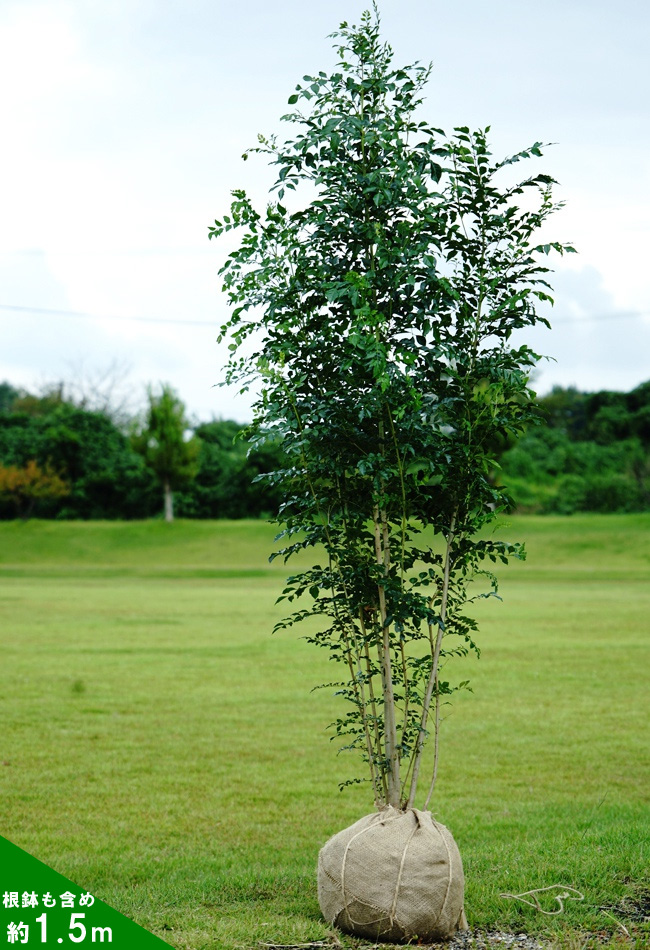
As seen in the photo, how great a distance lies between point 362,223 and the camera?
511 centimetres

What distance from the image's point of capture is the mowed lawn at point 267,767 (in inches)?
219

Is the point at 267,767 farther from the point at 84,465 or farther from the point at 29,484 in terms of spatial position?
the point at 84,465

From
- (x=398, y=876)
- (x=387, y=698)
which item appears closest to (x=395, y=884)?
(x=398, y=876)

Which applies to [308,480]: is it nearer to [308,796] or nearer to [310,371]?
[310,371]

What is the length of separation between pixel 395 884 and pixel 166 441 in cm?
4405

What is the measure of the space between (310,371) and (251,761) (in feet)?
18.0

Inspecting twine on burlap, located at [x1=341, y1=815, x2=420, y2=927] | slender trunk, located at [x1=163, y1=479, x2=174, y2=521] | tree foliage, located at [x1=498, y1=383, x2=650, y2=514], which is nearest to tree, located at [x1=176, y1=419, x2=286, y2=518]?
slender trunk, located at [x1=163, y1=479, x2=174, y2=521]

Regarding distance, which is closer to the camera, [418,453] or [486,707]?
[418,453]

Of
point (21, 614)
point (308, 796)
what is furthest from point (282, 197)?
point (21, 614)

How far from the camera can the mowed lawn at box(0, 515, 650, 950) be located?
5.55 meters

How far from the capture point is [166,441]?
4797cm

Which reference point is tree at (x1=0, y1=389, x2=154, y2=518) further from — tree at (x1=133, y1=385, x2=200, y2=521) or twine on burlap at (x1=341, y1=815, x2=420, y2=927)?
twine on burlap at (x1=341, y1=815, x2=420, y2=927)

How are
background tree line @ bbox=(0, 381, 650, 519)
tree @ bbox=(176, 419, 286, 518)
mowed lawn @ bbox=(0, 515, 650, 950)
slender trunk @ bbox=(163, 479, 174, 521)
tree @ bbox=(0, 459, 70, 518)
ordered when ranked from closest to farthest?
mowed lawn @ bbox=(0, 515, 650, 950), slender trunk @ bbox=(163, 479, 174, 521), tree @ bbox=(0, 459, 70, 518), background tree line @ bbox=(0, 381, 650, 519), tree @ bbox=(176, 419, 286, 518)

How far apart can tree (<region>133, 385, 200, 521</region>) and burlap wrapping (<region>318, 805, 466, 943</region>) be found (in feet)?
143
